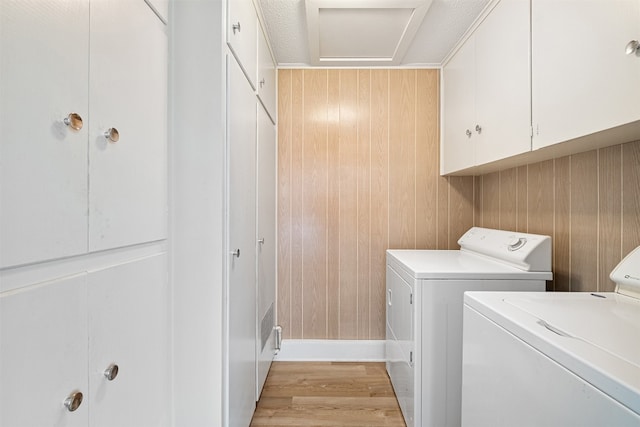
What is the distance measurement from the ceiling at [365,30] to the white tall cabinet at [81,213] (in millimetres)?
979

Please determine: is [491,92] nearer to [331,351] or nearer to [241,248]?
[241,248]

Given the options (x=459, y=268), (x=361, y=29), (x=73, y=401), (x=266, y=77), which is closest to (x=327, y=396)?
(x=459, y=268)

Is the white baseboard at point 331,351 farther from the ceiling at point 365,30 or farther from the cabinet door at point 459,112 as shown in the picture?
the ceiling at point 365,30

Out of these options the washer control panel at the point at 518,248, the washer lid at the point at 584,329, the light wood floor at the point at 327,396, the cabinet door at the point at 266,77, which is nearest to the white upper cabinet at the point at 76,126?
the cabinet door at the point at 266,77

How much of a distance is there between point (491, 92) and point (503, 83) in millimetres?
116

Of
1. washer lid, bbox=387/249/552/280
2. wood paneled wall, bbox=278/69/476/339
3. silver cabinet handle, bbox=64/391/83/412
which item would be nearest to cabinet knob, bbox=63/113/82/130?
silver cabinet handle, bbox=64/391/83/412

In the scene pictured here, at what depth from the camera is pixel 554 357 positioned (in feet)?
2.25

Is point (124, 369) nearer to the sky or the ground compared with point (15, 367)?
nearer to the ground

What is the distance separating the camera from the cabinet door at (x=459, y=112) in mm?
1889

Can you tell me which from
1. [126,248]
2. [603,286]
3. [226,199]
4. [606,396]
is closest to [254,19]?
[226,199]

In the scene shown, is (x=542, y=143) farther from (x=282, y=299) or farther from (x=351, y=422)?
(x=282, y=299)

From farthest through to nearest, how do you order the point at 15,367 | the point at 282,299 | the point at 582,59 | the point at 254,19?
the point at 282,299 < the point at 254,19 < the point at 582,59 < the point at 15,367

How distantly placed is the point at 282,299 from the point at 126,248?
1.64 meters

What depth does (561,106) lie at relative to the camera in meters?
1.15
